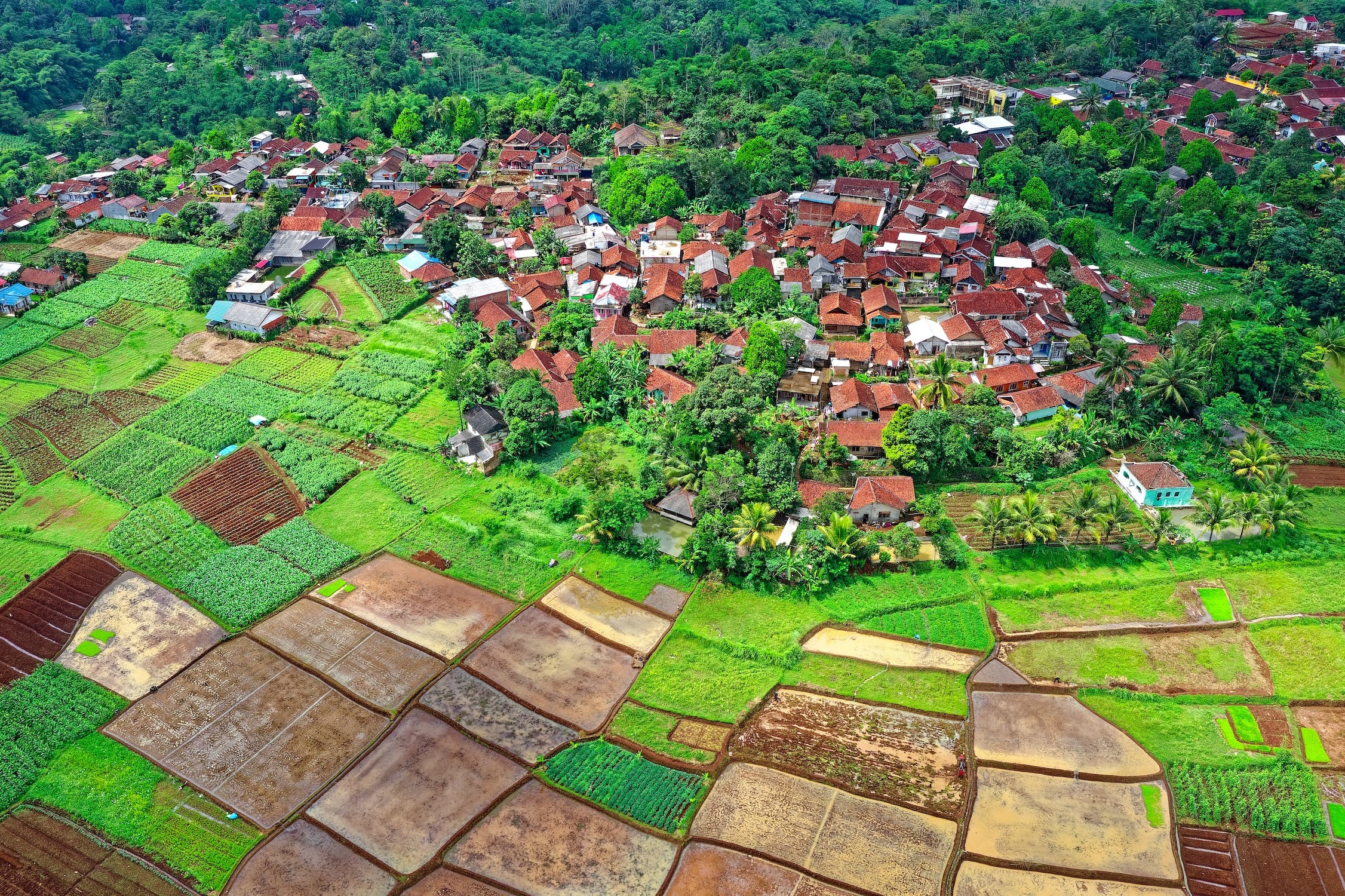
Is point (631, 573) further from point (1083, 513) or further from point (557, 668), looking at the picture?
point (1083, 513)

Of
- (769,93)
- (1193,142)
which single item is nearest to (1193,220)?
(1193,142)

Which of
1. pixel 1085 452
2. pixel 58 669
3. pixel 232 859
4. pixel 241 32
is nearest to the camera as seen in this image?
pixel 232 859

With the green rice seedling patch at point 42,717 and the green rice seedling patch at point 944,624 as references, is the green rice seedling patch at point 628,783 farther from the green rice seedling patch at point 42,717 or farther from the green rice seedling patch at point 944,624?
the green rice seedling patch at point 42,717

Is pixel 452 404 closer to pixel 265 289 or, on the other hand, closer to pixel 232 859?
pixel 265 289

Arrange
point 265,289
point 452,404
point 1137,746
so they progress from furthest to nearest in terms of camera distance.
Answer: point 265,289, point 452,404, point 1137,746

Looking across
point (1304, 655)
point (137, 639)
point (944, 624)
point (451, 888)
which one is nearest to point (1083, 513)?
point (944, 624)

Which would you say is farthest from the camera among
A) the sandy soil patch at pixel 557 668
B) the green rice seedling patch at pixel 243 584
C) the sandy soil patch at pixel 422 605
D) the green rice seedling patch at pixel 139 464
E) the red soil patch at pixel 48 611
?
the green rice seedling patch at pixel 139 464

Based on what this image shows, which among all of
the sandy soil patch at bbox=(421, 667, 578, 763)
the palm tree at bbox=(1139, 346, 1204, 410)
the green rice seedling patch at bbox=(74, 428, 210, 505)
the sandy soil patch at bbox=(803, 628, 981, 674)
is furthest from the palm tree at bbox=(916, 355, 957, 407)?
the green rice seedling patch at bbox=(74, 428, 210, 505)

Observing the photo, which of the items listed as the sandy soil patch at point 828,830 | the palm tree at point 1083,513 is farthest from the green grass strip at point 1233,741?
the sandy soil patch at point 828,830
